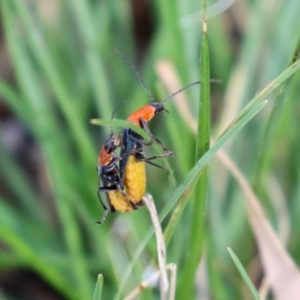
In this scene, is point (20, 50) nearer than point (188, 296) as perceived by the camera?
No

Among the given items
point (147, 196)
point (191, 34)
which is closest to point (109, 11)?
point (191, 34)

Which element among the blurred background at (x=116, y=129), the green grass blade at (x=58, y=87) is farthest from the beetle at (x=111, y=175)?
the green grass blade at (x=58, y=87)

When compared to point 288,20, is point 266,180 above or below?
below

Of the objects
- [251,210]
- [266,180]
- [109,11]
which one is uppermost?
[109,11]

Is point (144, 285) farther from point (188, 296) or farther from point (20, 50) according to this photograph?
point (20, 50)

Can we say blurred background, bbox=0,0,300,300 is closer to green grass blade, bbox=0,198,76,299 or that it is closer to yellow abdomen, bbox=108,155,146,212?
green grass blade, bbox=0,198,76,299

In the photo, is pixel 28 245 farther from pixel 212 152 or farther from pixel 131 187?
pixel 212 152

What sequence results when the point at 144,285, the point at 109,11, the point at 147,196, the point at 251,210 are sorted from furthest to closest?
1. the point at 109,11
2. the point at 251,210
3. the point at 147,196
4. the point at 144,285
